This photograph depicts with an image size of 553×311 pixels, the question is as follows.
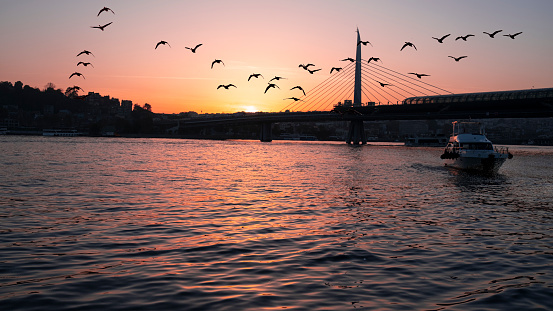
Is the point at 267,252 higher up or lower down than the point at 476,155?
lower down

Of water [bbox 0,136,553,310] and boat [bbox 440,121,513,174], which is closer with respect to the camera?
water [bbox 0,136,553,310]

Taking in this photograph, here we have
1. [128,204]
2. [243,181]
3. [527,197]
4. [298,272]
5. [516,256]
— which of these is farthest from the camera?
[243,181]

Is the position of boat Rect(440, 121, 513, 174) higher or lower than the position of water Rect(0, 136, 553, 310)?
higher

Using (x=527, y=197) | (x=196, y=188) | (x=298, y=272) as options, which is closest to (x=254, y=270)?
(x=298, y=272)

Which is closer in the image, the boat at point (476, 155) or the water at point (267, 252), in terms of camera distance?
the water at point (267, 252)

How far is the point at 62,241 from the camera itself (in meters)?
13.6

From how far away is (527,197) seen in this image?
A: 2947cm

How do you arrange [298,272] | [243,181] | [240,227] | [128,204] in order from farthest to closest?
[243,181] → [128,204] → [240,227] → [298,272]

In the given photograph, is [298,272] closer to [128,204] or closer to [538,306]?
[538,306]

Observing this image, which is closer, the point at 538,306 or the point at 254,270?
the point at 538,306

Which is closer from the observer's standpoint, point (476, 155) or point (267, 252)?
point (267, 252)

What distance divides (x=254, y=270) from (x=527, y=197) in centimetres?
2437

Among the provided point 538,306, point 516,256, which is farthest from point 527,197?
point 538,306

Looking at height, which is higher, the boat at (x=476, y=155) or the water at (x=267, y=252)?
the boat at (x=476, y=155)
